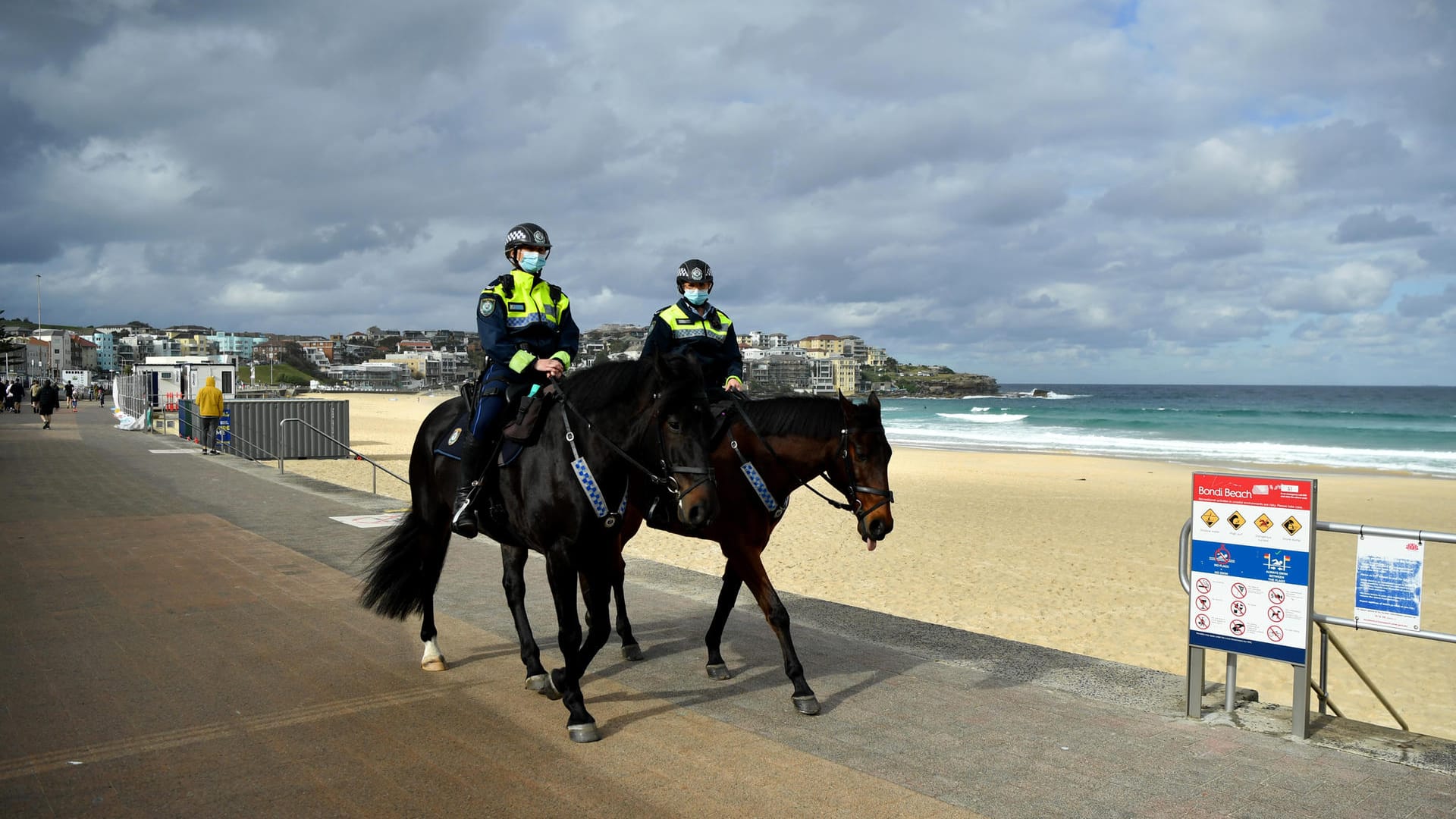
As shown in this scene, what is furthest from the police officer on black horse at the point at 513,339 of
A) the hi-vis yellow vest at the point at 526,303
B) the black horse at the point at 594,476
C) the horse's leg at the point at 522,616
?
the horse's leg at the point at 522,616

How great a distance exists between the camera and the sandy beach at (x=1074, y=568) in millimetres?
8258

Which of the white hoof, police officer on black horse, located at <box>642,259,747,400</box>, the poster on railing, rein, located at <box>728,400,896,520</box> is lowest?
the white hoof

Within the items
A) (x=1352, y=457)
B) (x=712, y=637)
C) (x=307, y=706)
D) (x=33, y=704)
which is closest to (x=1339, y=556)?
(x=712, y=637)

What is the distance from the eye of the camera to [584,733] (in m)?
4.79

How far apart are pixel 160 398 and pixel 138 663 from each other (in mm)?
34269

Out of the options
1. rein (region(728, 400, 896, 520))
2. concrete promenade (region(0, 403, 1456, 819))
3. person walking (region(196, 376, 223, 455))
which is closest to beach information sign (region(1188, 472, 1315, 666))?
concrete promenade (region(0, 403, 1456, 819))

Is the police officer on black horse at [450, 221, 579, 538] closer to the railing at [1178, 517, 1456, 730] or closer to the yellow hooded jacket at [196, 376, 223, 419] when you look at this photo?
the railing at [1178, 517, 1456, 730]

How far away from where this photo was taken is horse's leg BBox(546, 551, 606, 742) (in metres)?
4.91

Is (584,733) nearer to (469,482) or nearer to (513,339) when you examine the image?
(469,482)

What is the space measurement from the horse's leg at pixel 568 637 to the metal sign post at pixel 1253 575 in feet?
11.0

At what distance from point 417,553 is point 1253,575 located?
5.30m

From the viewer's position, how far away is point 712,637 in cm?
607

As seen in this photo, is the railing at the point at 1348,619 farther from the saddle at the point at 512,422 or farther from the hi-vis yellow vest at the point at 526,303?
the hi-vis yellow vest at the point at 526,303

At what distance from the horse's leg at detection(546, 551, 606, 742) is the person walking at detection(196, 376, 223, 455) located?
20215 millimetres
